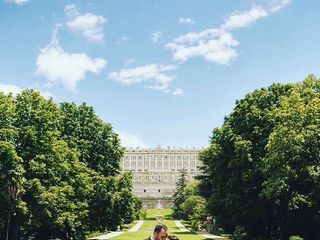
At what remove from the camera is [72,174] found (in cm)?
3622

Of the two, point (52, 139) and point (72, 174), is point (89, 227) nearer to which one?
point (72, 174)

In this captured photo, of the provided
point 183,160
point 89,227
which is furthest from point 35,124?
point 183,160

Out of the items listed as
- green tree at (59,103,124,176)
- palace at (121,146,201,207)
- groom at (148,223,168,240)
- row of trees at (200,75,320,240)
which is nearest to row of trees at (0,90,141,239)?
green tree at (59,103,124,176)

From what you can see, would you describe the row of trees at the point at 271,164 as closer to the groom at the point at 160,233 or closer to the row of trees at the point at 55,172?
the row of trees at the point at 55,172

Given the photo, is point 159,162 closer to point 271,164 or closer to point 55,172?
point 55,172

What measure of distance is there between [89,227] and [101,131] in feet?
28.5

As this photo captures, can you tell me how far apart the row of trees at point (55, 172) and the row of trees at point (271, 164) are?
935cm

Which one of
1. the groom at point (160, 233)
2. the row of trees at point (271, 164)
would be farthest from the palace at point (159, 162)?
the groom at point (160, 233)

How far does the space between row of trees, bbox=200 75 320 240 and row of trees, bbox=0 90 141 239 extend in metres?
9.35

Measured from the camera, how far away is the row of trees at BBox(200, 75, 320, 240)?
2811cm

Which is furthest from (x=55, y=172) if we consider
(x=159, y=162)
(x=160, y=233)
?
(x=159, y=162)

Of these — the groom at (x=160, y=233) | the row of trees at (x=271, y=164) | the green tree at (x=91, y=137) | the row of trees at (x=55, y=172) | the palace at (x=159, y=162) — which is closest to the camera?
the groom at (x=160, y=233)

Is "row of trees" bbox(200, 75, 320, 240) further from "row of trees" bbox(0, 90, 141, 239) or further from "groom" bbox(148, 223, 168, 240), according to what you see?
"groom" bbox(148, 223, 168, 240)

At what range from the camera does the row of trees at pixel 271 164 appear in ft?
92.2
